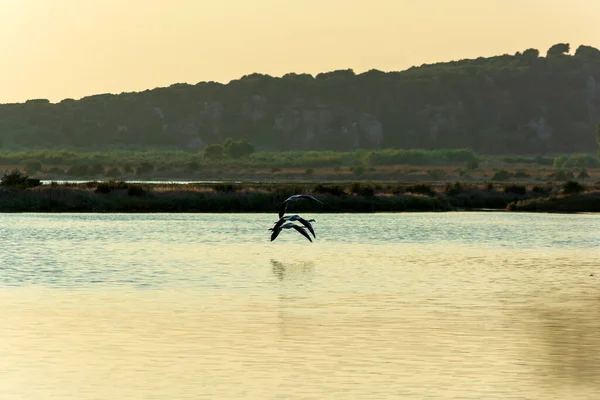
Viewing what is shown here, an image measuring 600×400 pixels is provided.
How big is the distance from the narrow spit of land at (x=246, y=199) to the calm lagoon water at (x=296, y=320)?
111 feet

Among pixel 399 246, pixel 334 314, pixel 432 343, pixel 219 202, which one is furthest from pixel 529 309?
pixel 219 202

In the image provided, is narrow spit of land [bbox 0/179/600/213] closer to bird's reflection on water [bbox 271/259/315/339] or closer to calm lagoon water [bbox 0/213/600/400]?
calm lagoon water [bbox 0/213/600/400]

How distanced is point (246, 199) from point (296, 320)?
67.2 meters

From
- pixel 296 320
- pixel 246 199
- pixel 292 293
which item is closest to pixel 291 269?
pixel 292 293

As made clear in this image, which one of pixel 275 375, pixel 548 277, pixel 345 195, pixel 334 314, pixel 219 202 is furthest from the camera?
pixel 345 195

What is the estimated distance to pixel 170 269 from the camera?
1710 inches

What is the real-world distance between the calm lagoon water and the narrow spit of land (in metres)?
33.8

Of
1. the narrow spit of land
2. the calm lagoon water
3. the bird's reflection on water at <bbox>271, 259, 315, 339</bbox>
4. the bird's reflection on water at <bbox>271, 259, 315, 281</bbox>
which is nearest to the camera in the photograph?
the calm lagoon water

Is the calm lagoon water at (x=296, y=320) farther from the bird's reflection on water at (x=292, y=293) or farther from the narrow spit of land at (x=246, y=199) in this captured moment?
the narrow spit of land at (x=246, y=199)

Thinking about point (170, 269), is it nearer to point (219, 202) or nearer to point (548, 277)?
point (548, 277)

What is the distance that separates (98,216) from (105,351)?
2380 inches

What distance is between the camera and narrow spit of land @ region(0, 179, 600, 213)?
303ft

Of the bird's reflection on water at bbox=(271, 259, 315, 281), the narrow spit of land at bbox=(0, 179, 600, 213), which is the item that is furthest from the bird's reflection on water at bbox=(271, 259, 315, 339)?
the narrow spit of land at bbox=(0, 179, 600, 213)

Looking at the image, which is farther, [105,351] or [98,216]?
[98,216]
